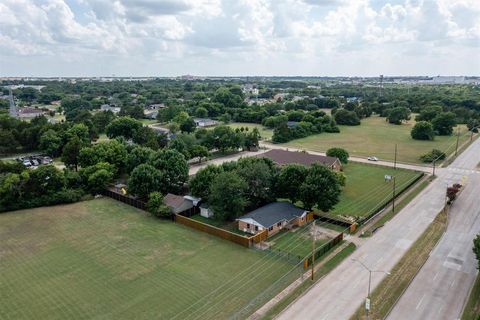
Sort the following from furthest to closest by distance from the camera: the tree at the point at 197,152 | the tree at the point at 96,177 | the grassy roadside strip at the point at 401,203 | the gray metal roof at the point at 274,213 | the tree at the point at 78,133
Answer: the tree at the point at 78,133 < the tree at the point at 197,152 < the tree at the point at 96,177 < the grassy roadside strip at the point at 401,203 < the gray metal roof at the point at 274,213

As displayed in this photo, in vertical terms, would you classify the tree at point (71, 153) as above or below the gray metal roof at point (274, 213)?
above

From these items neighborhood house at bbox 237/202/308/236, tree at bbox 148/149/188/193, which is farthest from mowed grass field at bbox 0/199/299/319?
tree at bbox 148/149/188/193

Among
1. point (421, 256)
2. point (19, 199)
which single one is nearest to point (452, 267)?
point (421, 256)

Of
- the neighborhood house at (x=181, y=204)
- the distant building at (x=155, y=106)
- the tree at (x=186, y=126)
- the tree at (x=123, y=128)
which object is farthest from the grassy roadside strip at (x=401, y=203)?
the distant building at (x=155, y=106)

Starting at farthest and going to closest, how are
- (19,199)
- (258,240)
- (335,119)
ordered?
(335,119) < (19,199) < (258,240)

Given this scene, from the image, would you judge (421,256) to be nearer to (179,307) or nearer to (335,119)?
(179,307)

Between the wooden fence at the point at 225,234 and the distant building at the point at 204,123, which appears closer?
the wooden fence at the point at 225,234

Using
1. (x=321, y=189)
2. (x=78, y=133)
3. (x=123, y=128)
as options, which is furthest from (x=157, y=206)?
(x=123, y=128)

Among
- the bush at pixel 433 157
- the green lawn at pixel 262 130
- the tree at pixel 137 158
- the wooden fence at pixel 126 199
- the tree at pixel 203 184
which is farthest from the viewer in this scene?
the green lawn at pixel 262 130

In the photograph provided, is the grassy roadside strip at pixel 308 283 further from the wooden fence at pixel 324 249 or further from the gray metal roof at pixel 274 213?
the gray metal roof at pixel 274 213
